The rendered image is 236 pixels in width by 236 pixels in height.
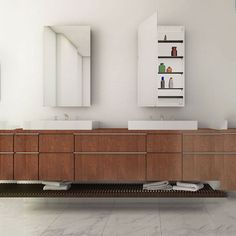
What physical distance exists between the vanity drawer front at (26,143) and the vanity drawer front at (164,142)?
1225 mm

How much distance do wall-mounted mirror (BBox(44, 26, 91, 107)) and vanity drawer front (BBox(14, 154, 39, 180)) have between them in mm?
763

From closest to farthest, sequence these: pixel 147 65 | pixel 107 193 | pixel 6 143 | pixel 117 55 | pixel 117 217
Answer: pixel 117 217
pixel 107 193
pixel 6 143
pixel 147 65
pixel 117 55

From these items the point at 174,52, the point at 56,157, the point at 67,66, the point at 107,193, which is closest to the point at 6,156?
the point at 56,157

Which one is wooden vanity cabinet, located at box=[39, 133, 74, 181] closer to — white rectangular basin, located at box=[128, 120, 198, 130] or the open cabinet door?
white rectangular basin, located at box=[128, 120, 198, 130]

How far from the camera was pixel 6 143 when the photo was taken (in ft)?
12.8

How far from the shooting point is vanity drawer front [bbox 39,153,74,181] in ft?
12.7

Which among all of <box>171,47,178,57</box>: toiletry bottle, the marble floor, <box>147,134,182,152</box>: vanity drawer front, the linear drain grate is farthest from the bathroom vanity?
<box>171,47,178,57</box>: toiletry bottle

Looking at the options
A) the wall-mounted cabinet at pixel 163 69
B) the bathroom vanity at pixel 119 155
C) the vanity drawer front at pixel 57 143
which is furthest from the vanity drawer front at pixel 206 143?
the vanity drawer front at pixel 57 143

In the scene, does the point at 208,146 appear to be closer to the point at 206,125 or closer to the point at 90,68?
the point at 206,125

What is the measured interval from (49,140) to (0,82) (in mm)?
1145

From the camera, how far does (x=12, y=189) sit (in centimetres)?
402

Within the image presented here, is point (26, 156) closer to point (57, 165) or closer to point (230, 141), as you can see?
point (57, 165)

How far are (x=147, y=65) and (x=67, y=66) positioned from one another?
966 millimetres

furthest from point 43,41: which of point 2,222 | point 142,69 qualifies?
point 2,222
